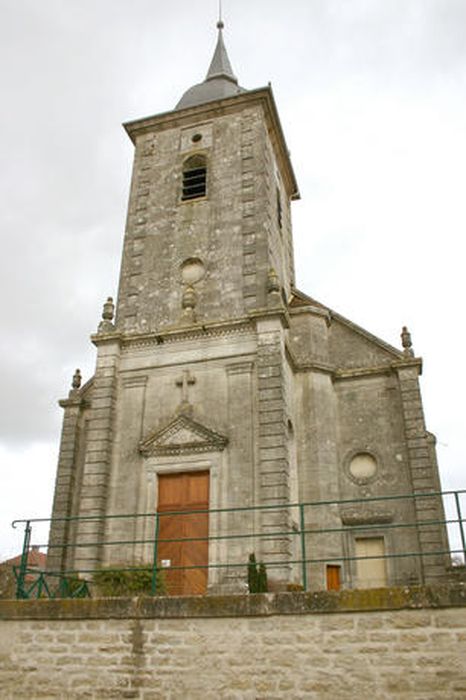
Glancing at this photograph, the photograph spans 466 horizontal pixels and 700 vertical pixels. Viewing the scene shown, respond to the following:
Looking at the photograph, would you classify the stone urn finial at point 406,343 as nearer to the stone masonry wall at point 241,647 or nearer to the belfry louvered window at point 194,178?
the belfry louvered window at point 194,178

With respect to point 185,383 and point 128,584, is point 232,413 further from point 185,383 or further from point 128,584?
point 128,584

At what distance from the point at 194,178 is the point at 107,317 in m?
5.44

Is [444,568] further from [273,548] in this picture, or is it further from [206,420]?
[206,420]

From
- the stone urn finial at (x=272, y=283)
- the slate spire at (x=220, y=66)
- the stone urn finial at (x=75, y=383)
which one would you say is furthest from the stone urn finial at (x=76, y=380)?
the slate spire at (x=220, y=66)

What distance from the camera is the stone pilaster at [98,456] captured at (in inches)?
536

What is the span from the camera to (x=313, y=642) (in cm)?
694

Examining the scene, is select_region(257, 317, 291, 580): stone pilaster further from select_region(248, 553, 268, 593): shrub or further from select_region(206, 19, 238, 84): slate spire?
select_region(206, 19, 238, 84): slate spire

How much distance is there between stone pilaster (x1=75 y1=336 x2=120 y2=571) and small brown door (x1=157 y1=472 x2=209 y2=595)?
138cm

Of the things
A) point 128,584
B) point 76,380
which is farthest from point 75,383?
point 128,584

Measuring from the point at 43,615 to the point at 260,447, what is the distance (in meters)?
6.60

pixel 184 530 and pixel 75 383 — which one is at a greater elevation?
pixel 75 383

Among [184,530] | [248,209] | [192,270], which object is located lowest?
[184,530]

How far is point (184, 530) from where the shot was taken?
44.7ft

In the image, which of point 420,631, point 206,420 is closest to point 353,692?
point 420,631
